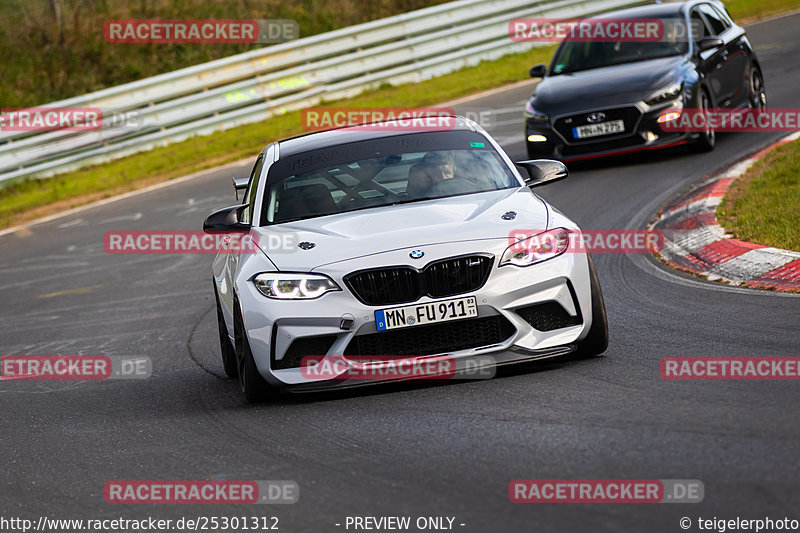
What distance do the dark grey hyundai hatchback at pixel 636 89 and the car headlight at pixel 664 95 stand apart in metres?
0.01

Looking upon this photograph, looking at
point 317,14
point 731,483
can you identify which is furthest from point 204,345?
point 317,14

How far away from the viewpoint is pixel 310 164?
25.7 feet

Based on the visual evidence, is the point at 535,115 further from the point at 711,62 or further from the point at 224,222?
the point at 224,222

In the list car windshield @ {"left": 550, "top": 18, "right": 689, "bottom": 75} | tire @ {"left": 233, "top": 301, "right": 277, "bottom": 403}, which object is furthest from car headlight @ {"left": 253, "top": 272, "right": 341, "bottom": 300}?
car windshield @ {"left": 550, "top": 18, "right": 689, "bottom": 75}

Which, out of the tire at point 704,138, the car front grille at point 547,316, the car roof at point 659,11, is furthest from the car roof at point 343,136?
the car roof at point 659,11

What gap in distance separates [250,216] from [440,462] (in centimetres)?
318

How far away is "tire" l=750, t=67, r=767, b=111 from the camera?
16094 millimetres

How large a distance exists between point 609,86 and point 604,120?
19.8 inches

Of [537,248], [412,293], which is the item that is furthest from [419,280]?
[537,248]

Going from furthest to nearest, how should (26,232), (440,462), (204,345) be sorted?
(26,232) → (204,345) → (440,462)

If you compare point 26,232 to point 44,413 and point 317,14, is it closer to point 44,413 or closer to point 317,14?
point 44,413

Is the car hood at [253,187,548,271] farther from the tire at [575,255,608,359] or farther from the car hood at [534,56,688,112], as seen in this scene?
the car hood at [534,56,688,112]

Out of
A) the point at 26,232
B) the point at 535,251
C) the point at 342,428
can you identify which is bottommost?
the point at 26,232

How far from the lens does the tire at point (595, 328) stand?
6.50 metres
